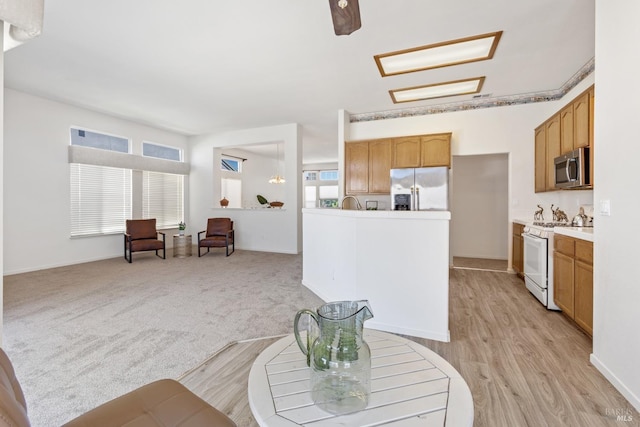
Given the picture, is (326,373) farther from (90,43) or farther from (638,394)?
(90,43)

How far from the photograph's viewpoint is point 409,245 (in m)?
2.62

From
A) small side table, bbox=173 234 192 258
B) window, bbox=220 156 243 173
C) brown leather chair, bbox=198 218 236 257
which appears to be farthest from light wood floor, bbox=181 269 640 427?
window, bbox=220 156 243 173

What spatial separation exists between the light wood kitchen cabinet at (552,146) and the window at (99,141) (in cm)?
777

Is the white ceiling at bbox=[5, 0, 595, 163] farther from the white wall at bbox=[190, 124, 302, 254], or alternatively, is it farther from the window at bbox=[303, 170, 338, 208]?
the window at bbox=[303, 170, 338, 208]

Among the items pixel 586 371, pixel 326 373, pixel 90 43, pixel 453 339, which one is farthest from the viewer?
pixel 90 43

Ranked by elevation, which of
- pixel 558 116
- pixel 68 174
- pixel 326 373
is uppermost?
pixel 558 116

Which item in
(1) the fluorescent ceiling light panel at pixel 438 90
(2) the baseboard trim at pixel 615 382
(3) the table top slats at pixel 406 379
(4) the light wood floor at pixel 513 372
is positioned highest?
(1) the fluorescent ceiling light panel at pixel 438 90

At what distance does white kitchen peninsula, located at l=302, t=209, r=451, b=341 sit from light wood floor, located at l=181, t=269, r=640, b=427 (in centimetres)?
26

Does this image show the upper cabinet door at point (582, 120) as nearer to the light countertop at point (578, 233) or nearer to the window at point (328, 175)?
the light countertop at point (578, 233)

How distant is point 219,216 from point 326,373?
713 cm

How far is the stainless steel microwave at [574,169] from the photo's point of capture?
315 centimetres

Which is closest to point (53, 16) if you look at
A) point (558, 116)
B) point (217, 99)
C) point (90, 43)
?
point (90, 43)

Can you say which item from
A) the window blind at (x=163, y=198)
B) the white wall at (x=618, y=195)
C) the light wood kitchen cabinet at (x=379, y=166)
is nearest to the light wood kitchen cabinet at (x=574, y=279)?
the white wall at (x=618, y=195)

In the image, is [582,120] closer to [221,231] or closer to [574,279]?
[574,279]
